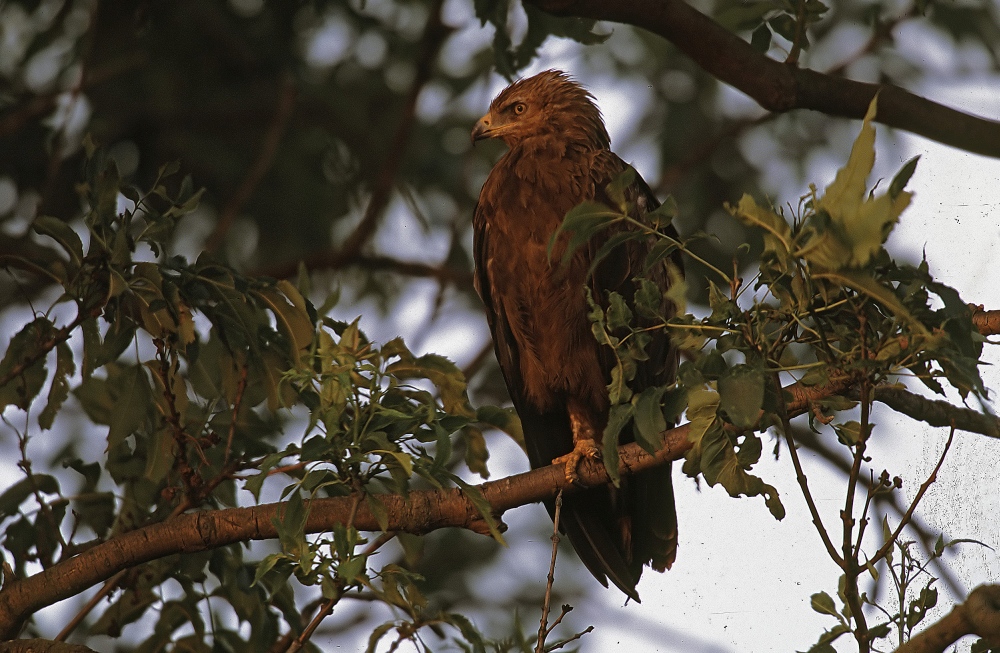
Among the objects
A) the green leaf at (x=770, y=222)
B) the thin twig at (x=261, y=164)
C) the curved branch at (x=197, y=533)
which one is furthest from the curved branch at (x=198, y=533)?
the thin twig at (x=261, y=164)

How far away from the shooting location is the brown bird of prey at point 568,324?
3.73 meters

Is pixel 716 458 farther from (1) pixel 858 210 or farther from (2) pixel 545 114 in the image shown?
(2) pixel 545 114

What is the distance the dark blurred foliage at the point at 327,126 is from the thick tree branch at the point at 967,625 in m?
3.07

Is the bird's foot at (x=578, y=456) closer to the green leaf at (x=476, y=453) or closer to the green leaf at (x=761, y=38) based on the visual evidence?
the green leaf at (x=476, y=453)

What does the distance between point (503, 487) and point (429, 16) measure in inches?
150

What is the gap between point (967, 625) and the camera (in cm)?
187

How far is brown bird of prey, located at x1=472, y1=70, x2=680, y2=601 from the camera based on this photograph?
3727 mm

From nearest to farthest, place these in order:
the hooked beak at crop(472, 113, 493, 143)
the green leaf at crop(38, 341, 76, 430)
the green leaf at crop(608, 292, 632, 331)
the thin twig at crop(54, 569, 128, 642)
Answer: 1. the green leaf at crop(608, 292, 632, 331)
2. the thin twig at crop(54, 569, 128, 642)
3. the green leaf at crop(38, 341, 76, 430)
4. the hooked beak at crop(472, 113, 493, 143)

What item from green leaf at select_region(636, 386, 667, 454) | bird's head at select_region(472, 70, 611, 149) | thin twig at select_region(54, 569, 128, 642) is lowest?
green leaf at select_region(636, 386, 667, 454)

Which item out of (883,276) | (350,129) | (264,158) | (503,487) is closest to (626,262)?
(503,487)

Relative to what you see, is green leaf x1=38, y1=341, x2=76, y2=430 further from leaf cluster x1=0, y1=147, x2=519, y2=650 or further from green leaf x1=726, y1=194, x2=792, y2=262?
green leaf x1=726, y1=194, x2=792, y2=262

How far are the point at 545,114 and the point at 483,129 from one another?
1.04 ft

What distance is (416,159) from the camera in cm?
639

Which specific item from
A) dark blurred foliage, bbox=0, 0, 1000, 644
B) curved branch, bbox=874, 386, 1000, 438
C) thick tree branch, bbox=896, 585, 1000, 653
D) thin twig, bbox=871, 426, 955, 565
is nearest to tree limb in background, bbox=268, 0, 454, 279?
dark blurred foliage, bbox=0, 0, 1000, 644
